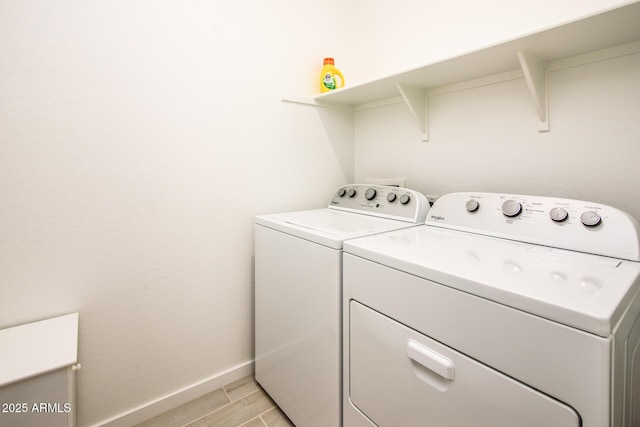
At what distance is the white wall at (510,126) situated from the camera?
1068 mm

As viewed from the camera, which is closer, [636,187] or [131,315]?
[636,187]

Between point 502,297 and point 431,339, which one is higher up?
point 502,297

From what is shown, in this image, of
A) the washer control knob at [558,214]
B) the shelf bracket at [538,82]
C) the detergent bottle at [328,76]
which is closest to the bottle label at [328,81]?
the detergent bottle at [328,76]

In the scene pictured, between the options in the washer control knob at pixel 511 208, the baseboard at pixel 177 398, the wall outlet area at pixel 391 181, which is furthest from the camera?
the wall outlet area at pixel 391 181

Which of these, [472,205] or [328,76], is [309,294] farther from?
[328,76]

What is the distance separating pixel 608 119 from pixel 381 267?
1.01 m

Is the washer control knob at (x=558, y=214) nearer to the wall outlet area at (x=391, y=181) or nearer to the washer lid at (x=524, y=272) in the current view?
the washer lid at (x=524, y=272)

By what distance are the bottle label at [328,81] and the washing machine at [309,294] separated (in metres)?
0.66

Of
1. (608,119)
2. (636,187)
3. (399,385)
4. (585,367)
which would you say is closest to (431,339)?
(399,385)

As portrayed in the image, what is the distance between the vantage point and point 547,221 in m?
0.98

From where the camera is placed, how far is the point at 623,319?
0.55 metres

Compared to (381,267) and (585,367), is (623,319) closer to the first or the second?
(585,367)

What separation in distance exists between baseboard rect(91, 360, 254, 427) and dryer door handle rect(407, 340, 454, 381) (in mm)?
1186

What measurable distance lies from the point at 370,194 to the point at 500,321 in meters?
1.04
